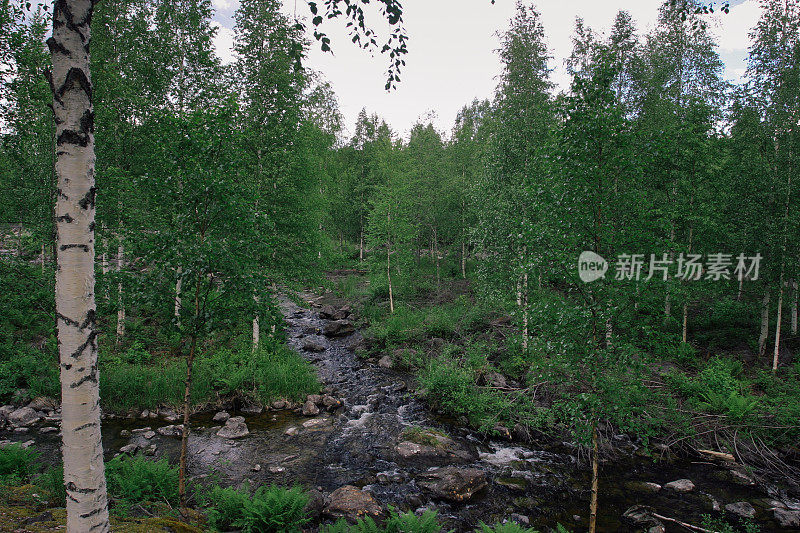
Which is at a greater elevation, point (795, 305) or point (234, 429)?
point (795, 305)

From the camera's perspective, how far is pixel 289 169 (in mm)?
15438

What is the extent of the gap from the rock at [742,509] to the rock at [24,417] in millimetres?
17872

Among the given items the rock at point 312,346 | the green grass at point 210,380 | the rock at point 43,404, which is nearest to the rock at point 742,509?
the green grass at point 210,380

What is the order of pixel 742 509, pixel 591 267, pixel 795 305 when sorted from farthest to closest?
pixel 795 305, pixel 742 509, pixel 591 267

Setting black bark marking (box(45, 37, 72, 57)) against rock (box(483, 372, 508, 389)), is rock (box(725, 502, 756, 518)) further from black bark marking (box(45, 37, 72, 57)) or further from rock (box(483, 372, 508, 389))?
black bark marking (box(45, 37, 72, 57))

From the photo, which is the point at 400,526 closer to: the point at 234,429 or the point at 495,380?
the point at 234,429

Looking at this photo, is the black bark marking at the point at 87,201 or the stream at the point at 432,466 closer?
the black bark marking at the point at 87,201

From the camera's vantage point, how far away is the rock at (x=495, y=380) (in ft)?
44.1

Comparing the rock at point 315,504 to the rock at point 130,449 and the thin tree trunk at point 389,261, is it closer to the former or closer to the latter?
the rock at point 130,449

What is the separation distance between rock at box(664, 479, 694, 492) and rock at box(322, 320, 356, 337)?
1534cm

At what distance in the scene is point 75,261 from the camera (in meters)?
3.33

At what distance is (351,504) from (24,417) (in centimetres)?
1041

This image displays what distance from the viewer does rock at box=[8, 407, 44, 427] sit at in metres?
10.7

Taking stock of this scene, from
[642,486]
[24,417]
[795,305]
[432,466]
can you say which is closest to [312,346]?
[24,417]
